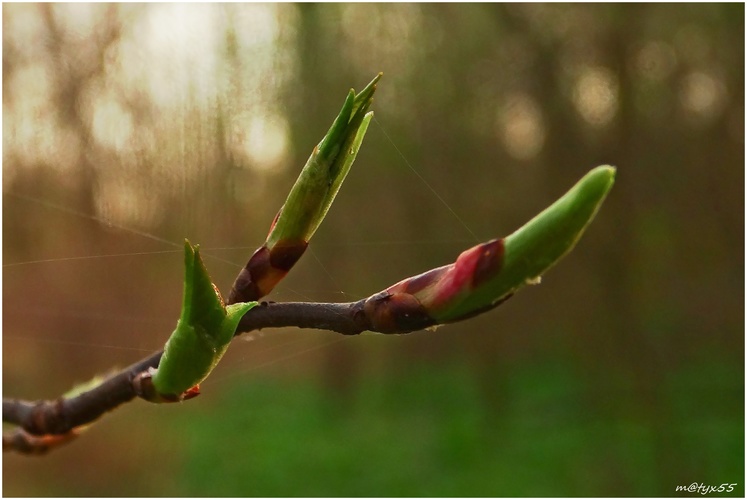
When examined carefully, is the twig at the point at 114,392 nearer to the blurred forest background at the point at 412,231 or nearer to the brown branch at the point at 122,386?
the brown branch at the point at 122,386

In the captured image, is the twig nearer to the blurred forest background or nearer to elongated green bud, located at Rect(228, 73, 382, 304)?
elongated green bud, located at Rect(228, 73, 382, 304)

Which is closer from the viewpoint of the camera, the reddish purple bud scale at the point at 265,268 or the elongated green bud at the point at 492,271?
the elongated green bud at the point at 492,271

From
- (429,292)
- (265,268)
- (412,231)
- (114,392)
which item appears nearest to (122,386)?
(114,392)

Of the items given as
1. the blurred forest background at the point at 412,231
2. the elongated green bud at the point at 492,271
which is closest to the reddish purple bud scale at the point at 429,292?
the elongated green bud at the point at 492,271

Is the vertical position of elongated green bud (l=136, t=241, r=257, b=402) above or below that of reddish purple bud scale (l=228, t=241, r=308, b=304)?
below

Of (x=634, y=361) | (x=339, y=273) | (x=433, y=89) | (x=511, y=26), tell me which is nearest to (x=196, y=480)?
(x=339, y=273)

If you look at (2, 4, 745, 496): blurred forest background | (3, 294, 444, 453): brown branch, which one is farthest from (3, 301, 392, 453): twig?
(2, 4, 745, 496): blurred forest background

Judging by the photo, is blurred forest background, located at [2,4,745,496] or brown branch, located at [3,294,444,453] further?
blurred forest background, located at [2,4,745,496]
